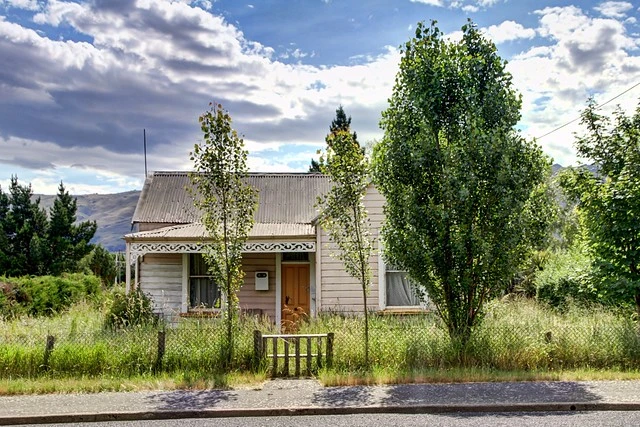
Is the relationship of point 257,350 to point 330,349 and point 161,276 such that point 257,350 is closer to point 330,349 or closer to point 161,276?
point 330,349

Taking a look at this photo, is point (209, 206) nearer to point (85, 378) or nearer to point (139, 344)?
point (139, 344)

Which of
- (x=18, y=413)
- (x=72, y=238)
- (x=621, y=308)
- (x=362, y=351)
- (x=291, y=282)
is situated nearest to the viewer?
(x=18, y=413)

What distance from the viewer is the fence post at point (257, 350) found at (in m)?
9.45

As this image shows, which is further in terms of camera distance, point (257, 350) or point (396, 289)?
point (396, 289)

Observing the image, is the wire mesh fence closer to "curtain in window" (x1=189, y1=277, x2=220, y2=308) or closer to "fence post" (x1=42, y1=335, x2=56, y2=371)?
"fence post" (x1=42, y1=335, x2=56, y2=371)

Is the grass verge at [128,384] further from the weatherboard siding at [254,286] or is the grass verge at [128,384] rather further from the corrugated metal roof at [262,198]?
the corrugated metal roof at [262,198]

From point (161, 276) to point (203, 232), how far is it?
2.47m

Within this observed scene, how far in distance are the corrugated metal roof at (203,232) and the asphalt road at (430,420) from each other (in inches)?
307

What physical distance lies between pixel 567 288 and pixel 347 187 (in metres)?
8.27

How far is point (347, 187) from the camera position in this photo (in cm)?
998

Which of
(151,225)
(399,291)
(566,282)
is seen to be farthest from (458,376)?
(151,225)

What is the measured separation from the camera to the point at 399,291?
49.6ft

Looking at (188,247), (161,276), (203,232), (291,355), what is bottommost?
(291,355)

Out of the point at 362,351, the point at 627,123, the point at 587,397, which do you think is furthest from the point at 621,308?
the point at 362,351
